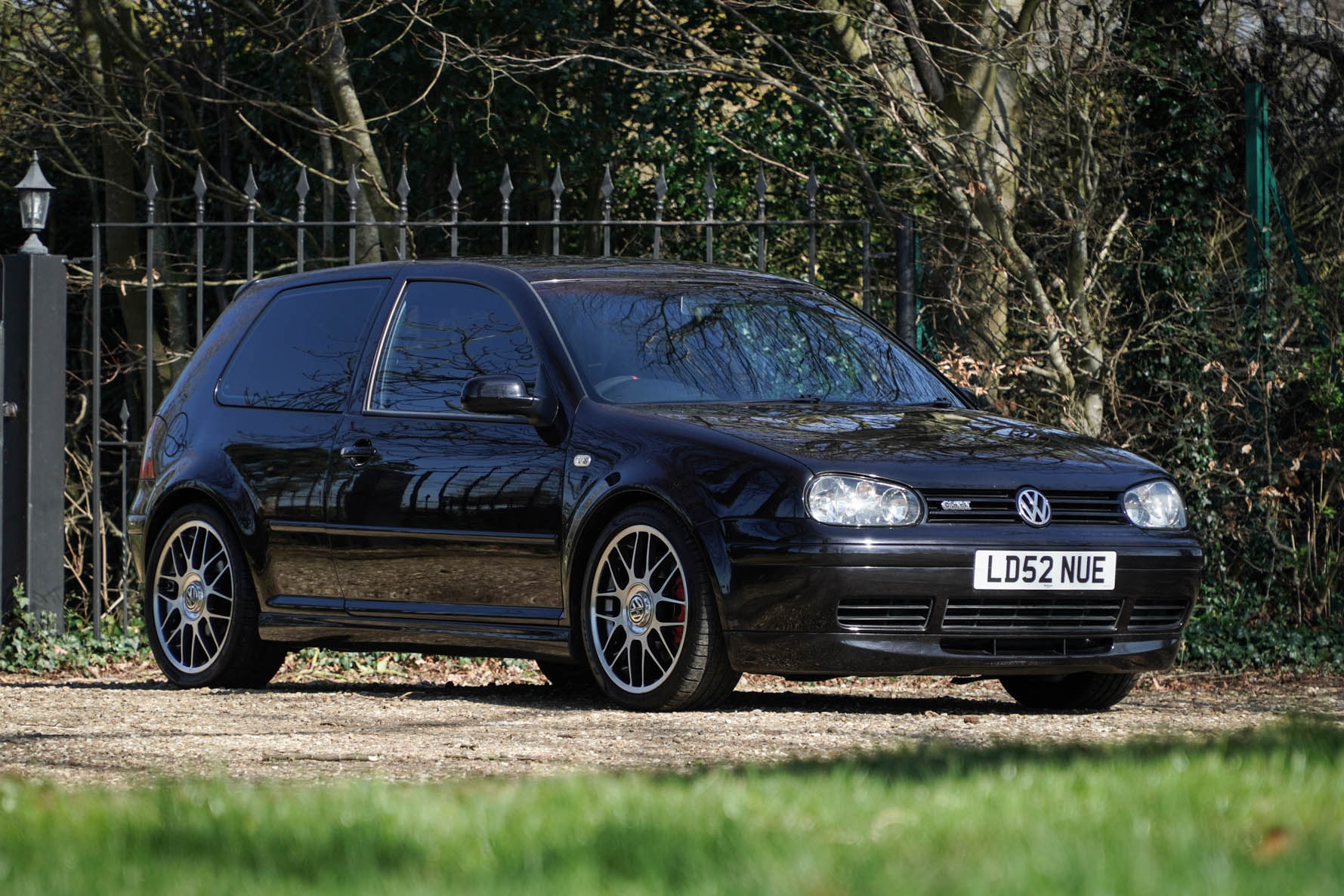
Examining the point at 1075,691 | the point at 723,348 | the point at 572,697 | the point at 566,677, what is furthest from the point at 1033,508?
the point at 566,677

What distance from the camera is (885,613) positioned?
6.92 metres

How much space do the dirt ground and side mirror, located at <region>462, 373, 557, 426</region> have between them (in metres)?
1.09

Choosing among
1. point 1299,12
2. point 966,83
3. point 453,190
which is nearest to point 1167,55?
point 1299,12

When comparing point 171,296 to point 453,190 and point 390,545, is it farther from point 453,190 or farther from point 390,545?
point 390,545

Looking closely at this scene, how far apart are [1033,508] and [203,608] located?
3786mm

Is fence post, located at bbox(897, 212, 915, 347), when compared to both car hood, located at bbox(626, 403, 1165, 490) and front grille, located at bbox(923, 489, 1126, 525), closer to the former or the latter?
car hood, located at bbox(626, 403, 1165, 490)

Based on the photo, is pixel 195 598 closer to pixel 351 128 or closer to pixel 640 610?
pixel 640 610

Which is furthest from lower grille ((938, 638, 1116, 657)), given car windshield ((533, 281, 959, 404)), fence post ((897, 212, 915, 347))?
fence post ((897, 212, 915, 347))

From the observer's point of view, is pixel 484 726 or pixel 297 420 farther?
pixel 297 420

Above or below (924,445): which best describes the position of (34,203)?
above

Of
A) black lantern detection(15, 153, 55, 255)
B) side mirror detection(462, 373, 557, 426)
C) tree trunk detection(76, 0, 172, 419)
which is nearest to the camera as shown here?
side mirror detection(462, 373, 557, 426)

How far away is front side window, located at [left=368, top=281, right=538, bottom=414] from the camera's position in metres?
8.00

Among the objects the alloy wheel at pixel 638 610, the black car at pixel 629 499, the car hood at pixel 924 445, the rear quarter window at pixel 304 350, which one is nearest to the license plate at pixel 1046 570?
the black car at pixel 629 499

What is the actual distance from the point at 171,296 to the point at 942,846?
646 inches
